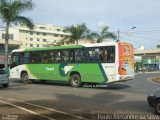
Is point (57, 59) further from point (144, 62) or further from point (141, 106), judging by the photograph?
point (144, 62)

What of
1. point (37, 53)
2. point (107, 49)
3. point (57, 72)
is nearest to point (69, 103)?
point (107, 49)

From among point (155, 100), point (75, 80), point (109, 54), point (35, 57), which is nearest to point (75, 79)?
point (75, 80)

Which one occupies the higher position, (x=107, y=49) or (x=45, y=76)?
(x=107, y=49)

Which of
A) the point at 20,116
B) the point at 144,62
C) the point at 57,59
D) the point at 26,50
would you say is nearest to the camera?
the point at 20,116

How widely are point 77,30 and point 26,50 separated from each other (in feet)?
90.4

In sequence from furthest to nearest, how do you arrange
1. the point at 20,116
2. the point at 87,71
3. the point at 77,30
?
1. the point at 77,30
2. the point at 87,71
3. the point at 20,116

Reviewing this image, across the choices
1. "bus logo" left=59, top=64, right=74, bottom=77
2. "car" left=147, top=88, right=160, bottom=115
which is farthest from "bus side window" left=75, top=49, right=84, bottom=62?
"car" left=147, top=88, right=160, bottom=115

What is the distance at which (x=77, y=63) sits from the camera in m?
22.8

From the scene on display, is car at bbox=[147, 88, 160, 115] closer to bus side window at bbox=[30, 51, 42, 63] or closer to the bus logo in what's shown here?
the bus logo

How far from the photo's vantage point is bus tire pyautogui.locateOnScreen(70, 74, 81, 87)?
22.9m

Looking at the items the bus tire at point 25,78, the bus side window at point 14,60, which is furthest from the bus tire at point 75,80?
the bus side window at point 14,60

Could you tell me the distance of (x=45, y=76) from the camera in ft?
83.2

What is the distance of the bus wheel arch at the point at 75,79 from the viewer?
904 inches

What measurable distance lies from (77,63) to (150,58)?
9928cm
